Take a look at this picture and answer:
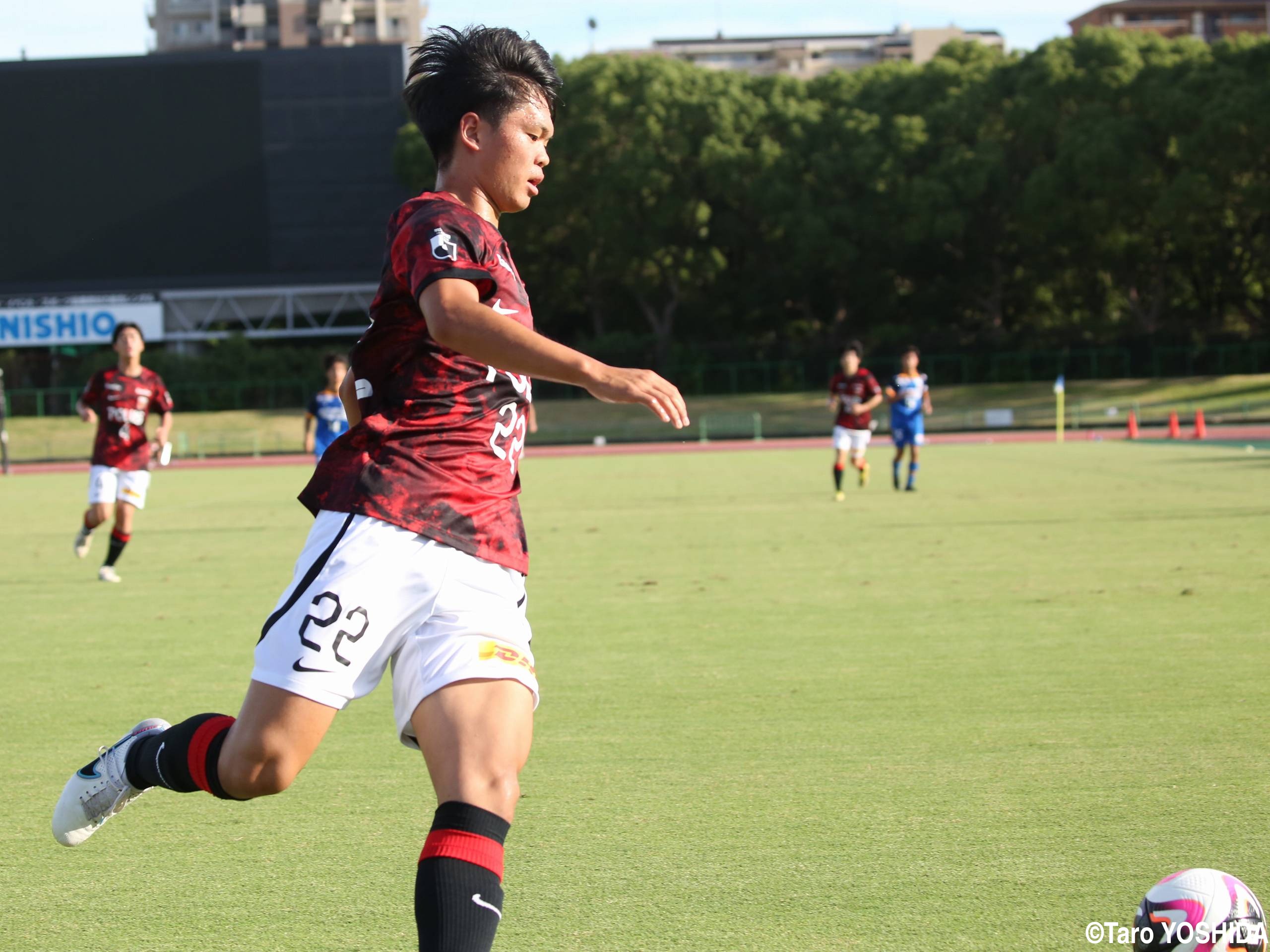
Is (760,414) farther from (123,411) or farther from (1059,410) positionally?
(123,411)

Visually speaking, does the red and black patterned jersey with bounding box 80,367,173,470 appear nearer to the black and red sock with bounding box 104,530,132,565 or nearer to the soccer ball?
the black and red sock with bounding box 104,530,132,565

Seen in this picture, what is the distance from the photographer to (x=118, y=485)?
11219mm

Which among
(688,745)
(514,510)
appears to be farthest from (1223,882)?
(688,745)

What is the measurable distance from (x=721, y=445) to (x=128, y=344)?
1204 inches

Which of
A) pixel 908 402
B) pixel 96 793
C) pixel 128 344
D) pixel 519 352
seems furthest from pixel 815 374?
pixel 519 352

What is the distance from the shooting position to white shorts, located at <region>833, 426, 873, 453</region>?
19.0 meters

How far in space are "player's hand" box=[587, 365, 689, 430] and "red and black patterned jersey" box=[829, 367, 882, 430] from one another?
16322 mm

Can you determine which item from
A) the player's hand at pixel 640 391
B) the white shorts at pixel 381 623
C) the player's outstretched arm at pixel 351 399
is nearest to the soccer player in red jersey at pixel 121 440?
the player's outstretched arm at pixel 351 399

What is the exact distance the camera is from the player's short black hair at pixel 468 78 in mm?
3168

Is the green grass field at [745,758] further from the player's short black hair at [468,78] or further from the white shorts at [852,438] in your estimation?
the white shorts at [852,438]

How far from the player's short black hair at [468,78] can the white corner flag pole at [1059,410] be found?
28239mm

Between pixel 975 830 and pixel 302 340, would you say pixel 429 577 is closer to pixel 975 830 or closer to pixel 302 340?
pixel 975 830

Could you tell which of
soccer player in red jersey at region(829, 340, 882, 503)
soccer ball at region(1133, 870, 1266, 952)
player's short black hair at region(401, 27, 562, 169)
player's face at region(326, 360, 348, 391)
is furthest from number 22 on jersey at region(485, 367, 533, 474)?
soccer player in red jersey at region(829, 340, 882, 503)

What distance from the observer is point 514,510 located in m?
3.19
